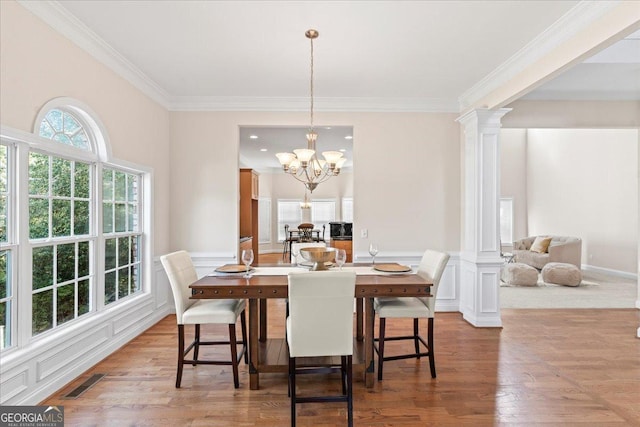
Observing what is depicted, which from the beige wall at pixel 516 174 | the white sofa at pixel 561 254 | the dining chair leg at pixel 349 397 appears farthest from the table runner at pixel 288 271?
the beige wall at pixel 516 174

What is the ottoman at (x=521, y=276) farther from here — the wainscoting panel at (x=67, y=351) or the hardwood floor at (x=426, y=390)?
the wainscoting panel at (x=67, y=351)

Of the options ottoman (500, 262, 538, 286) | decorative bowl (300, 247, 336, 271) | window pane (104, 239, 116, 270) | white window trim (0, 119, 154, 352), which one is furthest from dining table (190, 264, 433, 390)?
ottoman (500, 262, 538, 286)

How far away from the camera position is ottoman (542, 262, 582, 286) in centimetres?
635

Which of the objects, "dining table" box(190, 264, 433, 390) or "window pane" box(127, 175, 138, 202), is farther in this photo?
"window pane" box(127, 175, 138, 202)

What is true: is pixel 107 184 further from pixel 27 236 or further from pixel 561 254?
pixel 561 254

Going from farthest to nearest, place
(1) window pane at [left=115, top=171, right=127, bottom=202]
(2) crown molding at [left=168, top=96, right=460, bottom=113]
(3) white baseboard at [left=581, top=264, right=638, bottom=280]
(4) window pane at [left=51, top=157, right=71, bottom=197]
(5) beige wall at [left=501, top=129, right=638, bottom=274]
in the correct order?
(5) beige wall at [left=501, top=129, right=638, bottom=274]
(3) white baseboard at [left=581, top=264, right=638, bottom=280]
(2) crown molding at [left=168, top=96, right=460, bottom=113]
(1) window pane at [left=115, top=171, right=127, bottom=202]
(4) window pane at [left=51, top=157, right=71, bottom=197]

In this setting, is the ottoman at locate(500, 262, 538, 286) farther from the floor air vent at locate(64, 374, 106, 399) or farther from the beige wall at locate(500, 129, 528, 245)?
the floor air vent at locate(64, 374, 106, 399)

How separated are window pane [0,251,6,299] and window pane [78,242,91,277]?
2.48 ft

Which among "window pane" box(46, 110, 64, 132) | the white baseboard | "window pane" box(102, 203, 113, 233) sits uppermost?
"window pane" box(46, 110, 64, 132)

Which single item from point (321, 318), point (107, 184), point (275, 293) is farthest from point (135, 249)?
point (321, 318)

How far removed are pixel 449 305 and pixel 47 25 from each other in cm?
504

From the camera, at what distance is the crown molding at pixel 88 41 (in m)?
2.51

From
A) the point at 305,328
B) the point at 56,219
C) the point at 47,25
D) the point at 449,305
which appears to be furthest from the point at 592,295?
the point at 47,25

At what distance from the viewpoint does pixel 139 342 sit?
12.0ft
